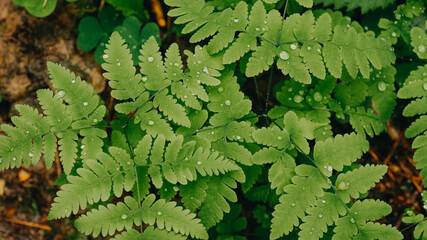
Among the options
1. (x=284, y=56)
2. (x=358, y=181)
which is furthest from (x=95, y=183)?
(x=358, y=181)

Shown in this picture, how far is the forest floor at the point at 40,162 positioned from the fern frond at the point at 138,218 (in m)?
1.27

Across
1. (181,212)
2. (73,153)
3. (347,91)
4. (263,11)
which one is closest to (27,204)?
(73,153)

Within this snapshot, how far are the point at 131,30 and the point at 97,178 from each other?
71.5 inches

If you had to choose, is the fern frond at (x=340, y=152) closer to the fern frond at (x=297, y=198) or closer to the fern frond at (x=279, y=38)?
the fern frond at (x=297, y=198)

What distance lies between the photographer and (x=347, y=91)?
2.89 meters

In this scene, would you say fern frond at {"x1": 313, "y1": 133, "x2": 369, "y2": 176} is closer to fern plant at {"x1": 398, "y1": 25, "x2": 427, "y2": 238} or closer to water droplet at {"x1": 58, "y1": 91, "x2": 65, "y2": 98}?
fern plant at {"x1": 398, "y1": 25, "x2": 427, "y2": 238}

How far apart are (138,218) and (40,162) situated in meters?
1.68

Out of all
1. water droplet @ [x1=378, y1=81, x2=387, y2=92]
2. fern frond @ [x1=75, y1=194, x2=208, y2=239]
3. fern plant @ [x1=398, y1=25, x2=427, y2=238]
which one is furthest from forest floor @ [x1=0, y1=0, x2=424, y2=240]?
fern frond @ [x1=75, y1=194, x2=208, y2=239]

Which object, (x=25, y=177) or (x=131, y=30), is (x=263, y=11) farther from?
(x=25, y=177)

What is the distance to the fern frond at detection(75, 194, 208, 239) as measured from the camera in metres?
2.18

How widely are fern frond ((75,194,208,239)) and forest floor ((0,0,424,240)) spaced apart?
127 centimetres

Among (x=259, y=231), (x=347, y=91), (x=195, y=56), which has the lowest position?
(x=259, y=231)

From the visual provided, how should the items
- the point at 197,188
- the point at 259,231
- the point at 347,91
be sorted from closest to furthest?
1. the point at 197,188
2. the point at 347,91
3. the point at 259,231

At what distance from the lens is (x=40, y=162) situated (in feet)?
10.8
